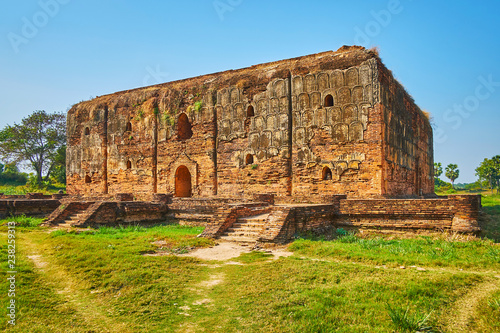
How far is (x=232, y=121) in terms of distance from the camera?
17.1 metres

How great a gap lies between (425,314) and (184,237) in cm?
645

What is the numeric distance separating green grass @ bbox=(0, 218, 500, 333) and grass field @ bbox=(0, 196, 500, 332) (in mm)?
16

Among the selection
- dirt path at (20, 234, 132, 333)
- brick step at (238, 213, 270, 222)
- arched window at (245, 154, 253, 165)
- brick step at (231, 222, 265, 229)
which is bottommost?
dirt path at (20, 234, 132, 333)

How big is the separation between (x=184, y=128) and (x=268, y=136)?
519 cm

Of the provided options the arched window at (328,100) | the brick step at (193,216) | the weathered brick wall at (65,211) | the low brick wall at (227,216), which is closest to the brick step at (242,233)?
the low brick wall at (227,216)

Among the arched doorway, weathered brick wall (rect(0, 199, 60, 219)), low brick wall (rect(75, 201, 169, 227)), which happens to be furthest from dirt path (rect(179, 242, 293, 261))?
the arched doorway

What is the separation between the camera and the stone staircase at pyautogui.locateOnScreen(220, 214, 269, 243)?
30.8 feet

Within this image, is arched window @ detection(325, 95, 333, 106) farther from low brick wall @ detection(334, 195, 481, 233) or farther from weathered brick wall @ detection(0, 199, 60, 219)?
weathered brick wall @ detection(0, 199, 60, 219)

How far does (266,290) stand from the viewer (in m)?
5.52

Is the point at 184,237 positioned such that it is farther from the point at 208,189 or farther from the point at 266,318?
the point at 208,189

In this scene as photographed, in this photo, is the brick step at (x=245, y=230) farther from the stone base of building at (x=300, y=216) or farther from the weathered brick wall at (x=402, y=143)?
the weathered brick wall at (x=402, y=143)

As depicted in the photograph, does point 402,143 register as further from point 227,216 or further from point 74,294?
point 74,294

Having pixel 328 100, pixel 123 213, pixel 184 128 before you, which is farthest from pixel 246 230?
pixel 184 128

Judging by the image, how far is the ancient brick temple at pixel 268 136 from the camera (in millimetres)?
14016
